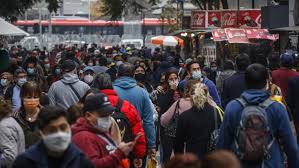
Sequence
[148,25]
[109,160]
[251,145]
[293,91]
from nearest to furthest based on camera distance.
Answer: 1. [109,160]
2. [251,145]
3. [293,91]
4. [148,25]

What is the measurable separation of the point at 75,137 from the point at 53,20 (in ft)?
247

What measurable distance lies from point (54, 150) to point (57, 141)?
9cm

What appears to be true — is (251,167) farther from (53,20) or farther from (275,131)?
(53,20)

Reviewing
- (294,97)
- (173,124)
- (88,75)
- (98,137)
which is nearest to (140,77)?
(88,75)

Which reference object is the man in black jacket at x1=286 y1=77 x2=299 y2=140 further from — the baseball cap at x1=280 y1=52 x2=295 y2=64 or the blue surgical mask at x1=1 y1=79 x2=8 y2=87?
the blue surgical mask at x1=1 y1=79 x2=8 y2=87

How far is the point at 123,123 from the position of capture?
30.3 feet

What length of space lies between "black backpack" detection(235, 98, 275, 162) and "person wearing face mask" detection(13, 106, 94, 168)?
1807 mm

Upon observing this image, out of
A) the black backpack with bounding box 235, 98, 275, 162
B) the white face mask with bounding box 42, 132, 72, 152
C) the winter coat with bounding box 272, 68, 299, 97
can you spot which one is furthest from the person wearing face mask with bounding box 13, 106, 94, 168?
the winter coat with bounding box 272, 68, 299, 97

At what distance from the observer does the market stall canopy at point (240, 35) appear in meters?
26.8

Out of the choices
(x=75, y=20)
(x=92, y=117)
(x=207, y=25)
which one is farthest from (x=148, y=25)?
(x=92, y=117)

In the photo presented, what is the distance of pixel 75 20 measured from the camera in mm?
80625

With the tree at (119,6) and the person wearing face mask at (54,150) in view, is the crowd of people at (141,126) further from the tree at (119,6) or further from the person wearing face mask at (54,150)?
the tree at (119,6)

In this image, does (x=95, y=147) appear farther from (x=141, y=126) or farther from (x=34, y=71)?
(x=34, y=71)

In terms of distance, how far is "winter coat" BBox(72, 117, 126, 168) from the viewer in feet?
22.5
